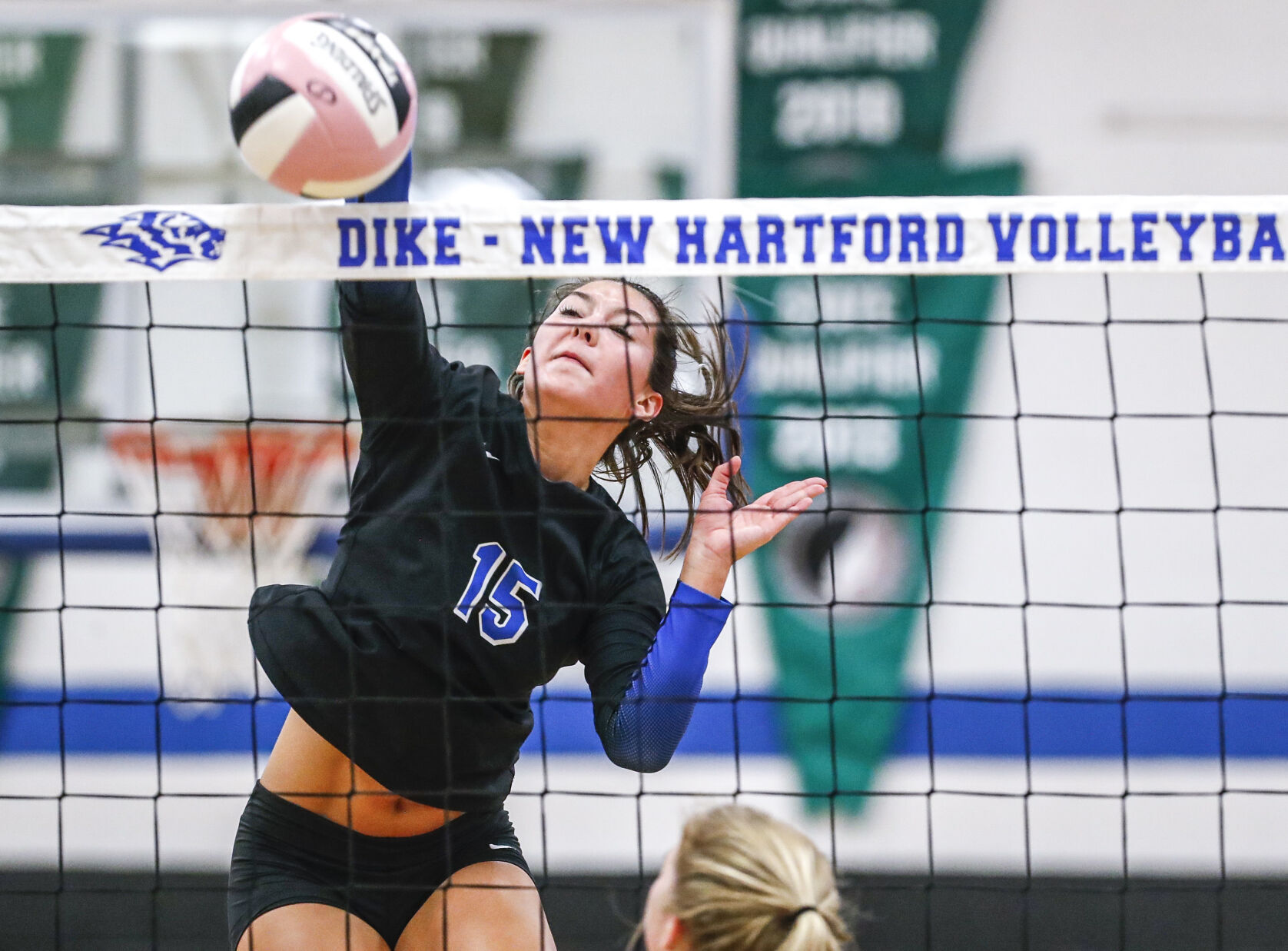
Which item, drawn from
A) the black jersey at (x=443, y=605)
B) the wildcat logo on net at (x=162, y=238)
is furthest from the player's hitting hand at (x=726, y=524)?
the wildcat logo on net at (x=162, y=238)

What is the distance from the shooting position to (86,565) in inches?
158

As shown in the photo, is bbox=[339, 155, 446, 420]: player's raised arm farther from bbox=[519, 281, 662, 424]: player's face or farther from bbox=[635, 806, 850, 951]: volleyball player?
bbox=[635, 806, 850, 951]: volleyball player

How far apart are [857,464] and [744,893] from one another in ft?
9.25

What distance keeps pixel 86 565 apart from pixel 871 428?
8.66 ft

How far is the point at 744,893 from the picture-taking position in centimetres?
130

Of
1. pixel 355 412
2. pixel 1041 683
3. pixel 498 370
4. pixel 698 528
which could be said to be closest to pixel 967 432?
pixel 1041 683

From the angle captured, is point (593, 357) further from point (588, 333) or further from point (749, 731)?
point (749, 731)

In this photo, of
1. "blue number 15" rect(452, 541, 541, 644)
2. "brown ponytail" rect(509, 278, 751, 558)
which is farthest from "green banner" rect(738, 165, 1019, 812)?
"blue number 15" rect(452, 541, 541, 644)

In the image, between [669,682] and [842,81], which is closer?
[669,682]

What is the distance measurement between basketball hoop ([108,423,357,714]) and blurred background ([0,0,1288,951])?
10cm

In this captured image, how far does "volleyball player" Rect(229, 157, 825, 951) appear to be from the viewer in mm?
1758

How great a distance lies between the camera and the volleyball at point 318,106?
1522 mm

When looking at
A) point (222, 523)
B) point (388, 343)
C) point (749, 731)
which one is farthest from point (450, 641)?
point (749, 731)

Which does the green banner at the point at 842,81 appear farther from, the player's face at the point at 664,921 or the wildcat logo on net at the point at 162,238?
the player's face at the point at 664,921
